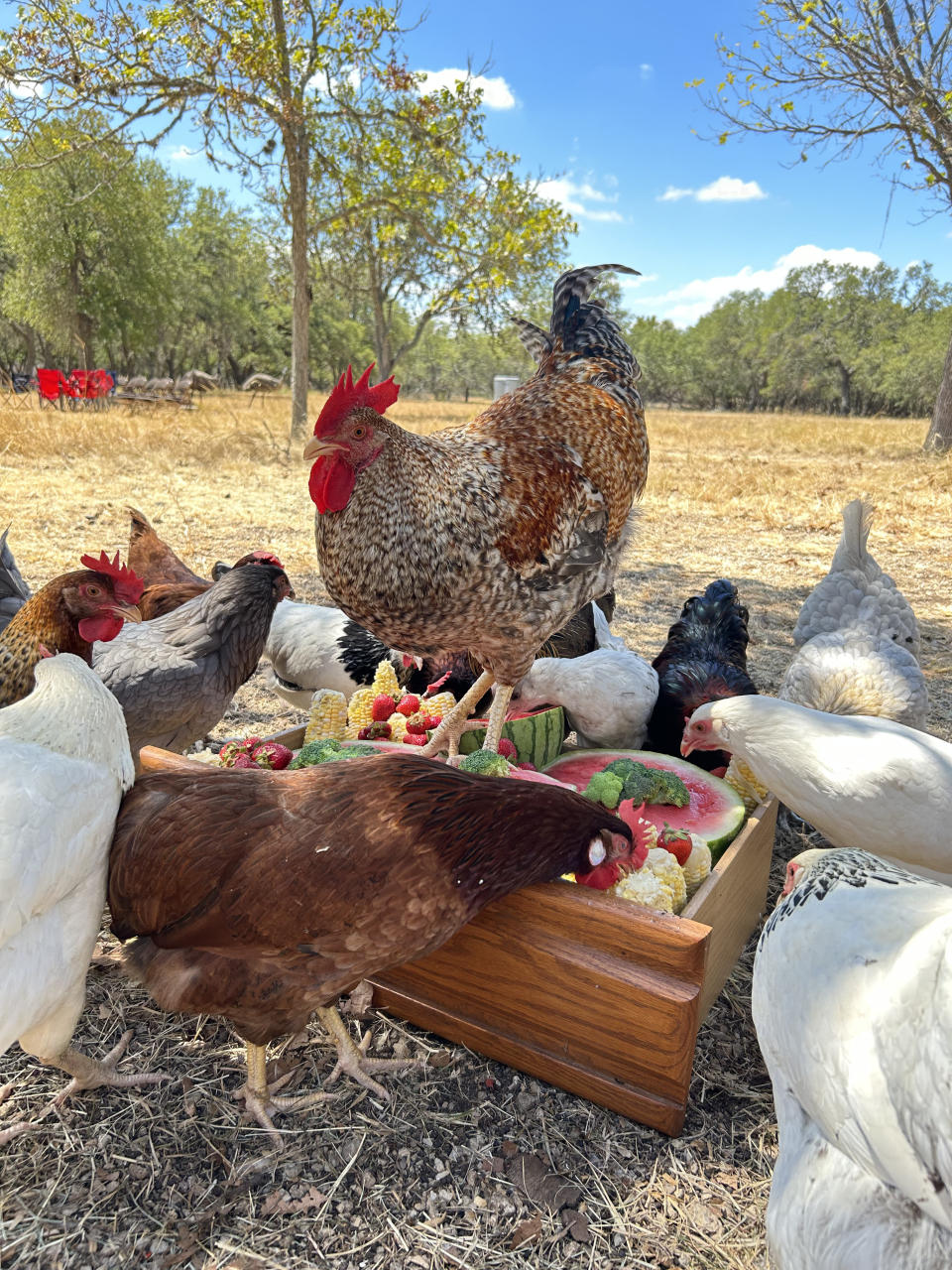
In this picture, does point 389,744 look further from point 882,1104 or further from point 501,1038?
point 882,1104

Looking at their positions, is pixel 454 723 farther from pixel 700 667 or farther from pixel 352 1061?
pixel 352 1061

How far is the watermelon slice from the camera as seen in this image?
241 cm

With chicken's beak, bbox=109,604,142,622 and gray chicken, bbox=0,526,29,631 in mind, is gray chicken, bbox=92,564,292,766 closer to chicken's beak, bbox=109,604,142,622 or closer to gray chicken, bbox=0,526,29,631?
chicken's beak, bbox=109,604,142,622

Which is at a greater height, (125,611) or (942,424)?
(942,424)

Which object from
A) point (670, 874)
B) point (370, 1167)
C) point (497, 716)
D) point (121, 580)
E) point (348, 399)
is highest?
point (348, 399)

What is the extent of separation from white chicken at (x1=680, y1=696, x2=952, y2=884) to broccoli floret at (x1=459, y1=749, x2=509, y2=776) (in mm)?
810

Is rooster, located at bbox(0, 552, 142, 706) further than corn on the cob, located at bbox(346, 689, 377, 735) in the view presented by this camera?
No

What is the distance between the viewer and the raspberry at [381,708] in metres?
3.19

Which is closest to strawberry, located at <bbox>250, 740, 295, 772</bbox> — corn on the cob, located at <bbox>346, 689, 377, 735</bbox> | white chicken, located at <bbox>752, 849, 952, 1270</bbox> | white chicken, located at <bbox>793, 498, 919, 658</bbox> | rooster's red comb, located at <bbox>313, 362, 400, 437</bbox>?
corn on the cob, located at <bbox>346, 689, 377, 735</bbox>

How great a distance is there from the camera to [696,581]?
683cm

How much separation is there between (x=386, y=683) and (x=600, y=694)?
3.26 ft

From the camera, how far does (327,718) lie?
3107mm

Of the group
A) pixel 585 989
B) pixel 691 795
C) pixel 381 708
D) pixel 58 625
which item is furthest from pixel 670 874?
pixel 58 625

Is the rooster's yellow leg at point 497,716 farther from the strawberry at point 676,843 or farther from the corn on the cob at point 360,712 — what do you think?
the strawberry at point 676,843
